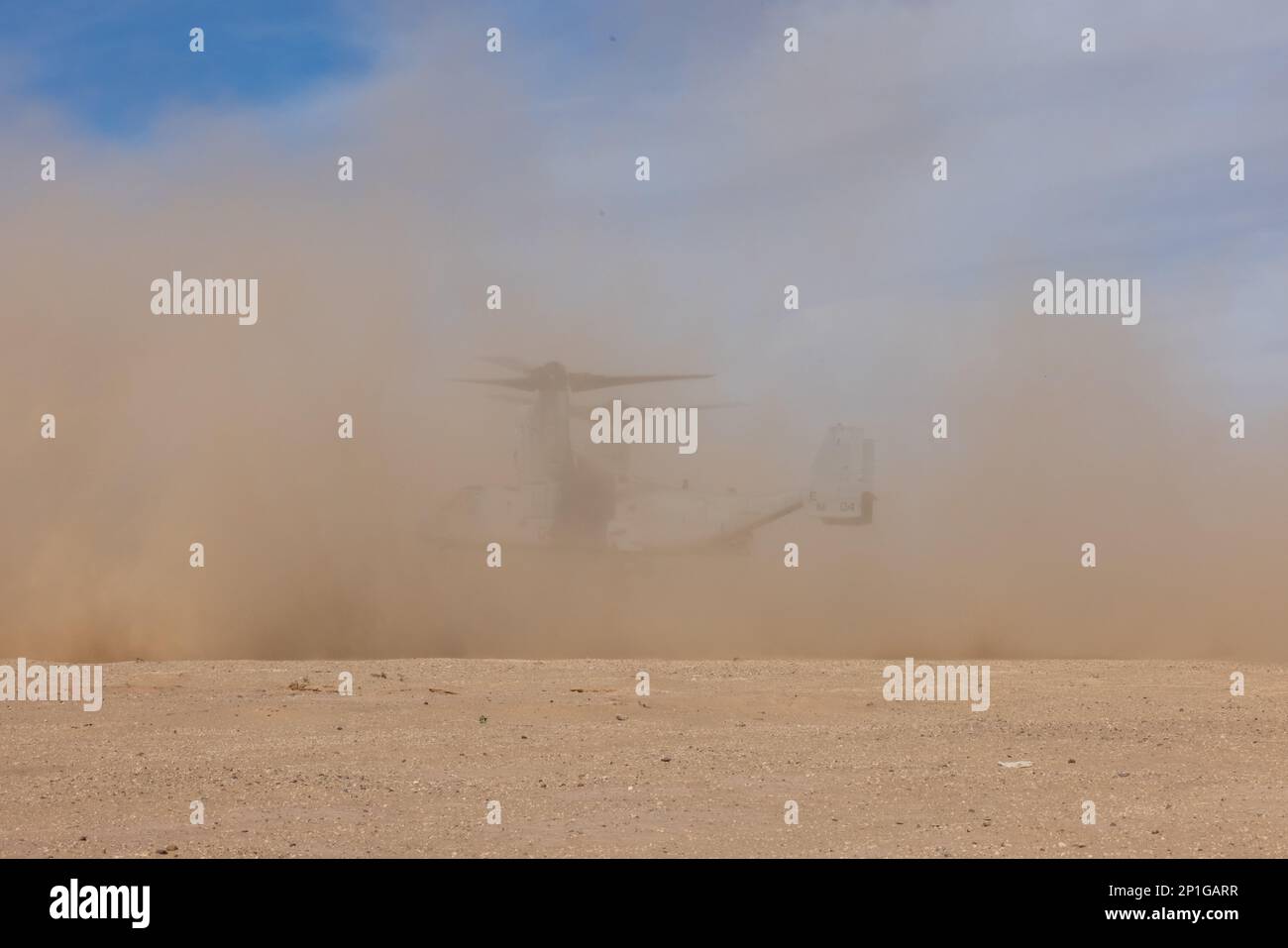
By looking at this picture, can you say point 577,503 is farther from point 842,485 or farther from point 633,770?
point 633,770

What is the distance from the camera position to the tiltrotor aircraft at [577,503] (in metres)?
33.9

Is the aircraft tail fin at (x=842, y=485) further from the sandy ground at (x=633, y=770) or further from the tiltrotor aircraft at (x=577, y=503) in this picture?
the sandy ground at (x=633, y=770)

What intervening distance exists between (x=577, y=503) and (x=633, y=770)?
21.9 meters

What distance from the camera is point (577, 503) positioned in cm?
3500

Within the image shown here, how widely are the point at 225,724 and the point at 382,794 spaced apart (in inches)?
192

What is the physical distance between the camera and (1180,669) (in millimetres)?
24453

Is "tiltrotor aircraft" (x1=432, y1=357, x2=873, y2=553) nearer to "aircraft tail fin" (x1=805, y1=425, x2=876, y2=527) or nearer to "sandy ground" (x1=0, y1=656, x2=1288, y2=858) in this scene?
"aircraft tail fin" (x1=805, y1=425, x2=876, y2=527)

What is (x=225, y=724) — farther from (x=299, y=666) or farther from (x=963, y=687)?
(x=963, y=687)

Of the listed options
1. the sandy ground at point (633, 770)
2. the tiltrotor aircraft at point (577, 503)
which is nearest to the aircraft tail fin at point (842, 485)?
the tiltrotor aircraft at point (577, 503)

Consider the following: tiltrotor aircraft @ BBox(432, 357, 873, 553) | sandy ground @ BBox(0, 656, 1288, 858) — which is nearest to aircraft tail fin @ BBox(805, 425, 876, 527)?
tiltrotor aircraft @ BBox(432, 357, 873, 553)

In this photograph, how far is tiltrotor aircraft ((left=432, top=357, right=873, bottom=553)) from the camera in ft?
111

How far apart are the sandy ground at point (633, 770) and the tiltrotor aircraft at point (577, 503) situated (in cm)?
1288

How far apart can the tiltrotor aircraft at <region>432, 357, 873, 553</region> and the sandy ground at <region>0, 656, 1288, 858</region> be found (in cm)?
1288
